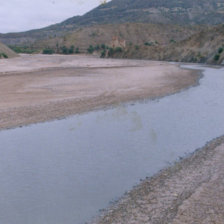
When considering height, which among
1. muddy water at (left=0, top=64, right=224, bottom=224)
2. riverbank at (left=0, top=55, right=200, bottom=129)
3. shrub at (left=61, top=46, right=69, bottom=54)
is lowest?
shrub at (left=61, top=46, right=69, bottom=54)

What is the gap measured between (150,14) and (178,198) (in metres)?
158

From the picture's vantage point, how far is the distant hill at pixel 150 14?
151875 mm

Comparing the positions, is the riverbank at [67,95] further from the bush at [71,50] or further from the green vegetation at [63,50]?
the green vegetation at [63,50]

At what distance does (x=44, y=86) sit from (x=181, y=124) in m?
13.8

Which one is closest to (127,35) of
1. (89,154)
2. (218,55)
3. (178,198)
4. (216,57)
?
(216,57)

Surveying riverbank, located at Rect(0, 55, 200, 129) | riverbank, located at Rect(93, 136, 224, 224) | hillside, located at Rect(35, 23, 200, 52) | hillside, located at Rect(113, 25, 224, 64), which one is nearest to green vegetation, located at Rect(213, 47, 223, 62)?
hillside, located at Rect(113, 25, 224, 64)

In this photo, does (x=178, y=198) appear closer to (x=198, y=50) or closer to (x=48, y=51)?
(x=198, y=50)

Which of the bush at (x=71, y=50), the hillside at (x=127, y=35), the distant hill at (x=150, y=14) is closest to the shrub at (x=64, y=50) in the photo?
the bush at (x=71, y=50)

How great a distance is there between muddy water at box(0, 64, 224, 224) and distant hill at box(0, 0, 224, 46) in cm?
12516

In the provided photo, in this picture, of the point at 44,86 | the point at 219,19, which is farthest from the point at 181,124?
the point at 219,19

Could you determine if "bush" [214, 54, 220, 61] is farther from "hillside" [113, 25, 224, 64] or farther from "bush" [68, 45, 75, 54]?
"bush" [68, 45, 75, 54]

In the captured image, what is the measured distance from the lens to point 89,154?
1196cm

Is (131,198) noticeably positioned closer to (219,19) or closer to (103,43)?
(103,43)

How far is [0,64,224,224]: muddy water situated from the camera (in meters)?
8.44
